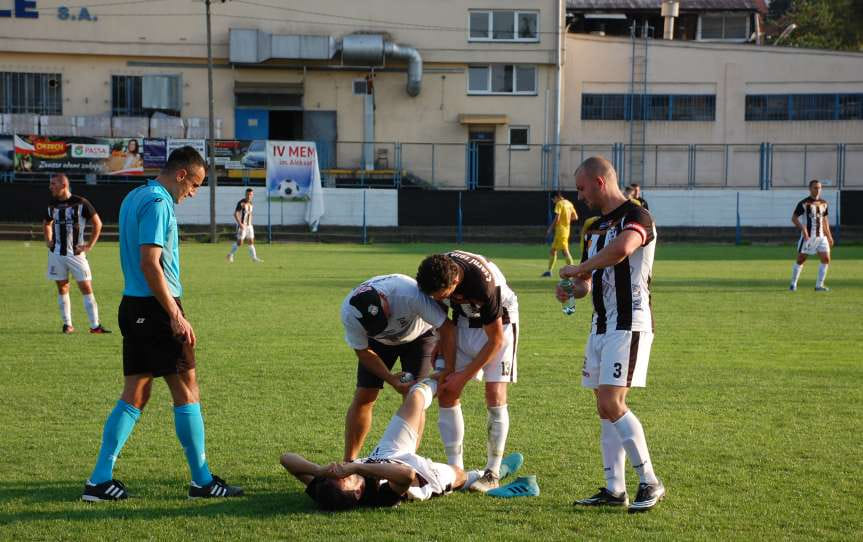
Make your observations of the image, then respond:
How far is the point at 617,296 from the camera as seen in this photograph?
20.7 ft

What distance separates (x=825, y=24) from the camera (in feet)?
230

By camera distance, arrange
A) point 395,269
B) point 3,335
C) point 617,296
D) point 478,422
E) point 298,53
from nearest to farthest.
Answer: point 617,296
point 478,422
point 3,335
point 395,269
point 298,53

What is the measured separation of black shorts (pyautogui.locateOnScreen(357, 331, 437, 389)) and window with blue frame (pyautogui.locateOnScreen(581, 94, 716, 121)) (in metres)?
41.9

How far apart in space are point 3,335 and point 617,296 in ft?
32.7

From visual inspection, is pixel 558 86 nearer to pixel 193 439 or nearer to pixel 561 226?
pixel 561 226

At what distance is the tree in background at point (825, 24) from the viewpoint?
216 feet

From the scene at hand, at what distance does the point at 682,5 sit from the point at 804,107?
11353 mm

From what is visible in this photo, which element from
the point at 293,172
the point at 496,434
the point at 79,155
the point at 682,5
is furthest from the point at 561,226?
the point at 682,5

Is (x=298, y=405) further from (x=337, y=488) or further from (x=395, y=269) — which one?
(x=395, y=269)

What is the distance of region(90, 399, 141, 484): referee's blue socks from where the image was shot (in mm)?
6422

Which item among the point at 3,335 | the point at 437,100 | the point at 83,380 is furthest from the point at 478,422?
the point at 437,100

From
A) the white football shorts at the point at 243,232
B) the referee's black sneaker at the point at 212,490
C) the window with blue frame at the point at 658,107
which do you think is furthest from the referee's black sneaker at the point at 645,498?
the window with blue frame at the point at 658,107

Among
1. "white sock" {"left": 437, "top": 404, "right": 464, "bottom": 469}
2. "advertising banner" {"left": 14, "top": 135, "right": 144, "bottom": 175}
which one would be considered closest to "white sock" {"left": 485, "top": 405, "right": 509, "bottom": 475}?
"white sock" {"left": 437, "top": 404, "right": 464, "bottom": 469}

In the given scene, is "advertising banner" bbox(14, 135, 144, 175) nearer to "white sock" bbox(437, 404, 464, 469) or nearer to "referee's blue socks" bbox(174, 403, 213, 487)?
"referee's blue socks" bbox(174, 403, 213, 487)
